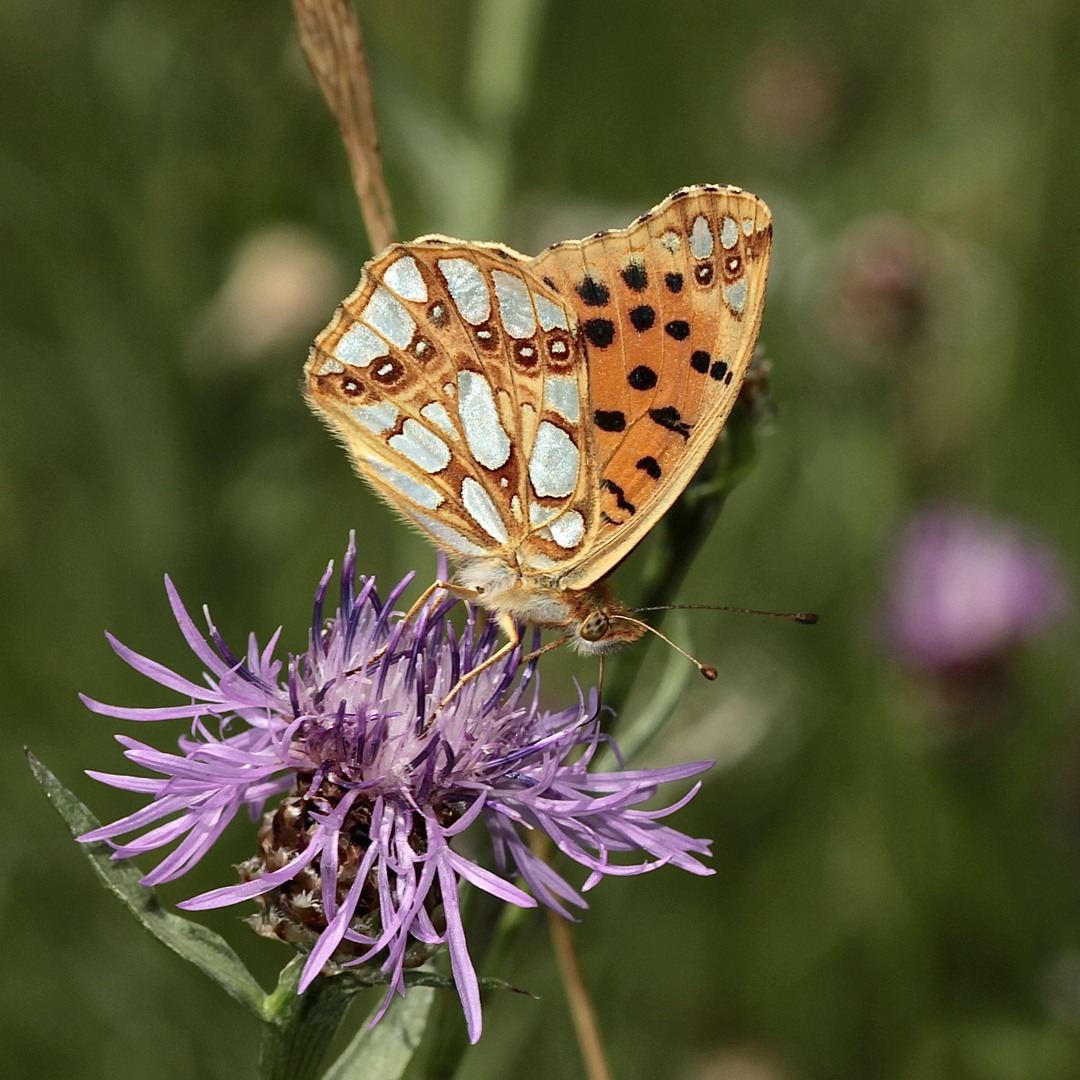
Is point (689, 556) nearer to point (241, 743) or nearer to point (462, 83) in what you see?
point (241, 743)

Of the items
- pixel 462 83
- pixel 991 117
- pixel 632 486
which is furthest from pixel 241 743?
pixel 462 83

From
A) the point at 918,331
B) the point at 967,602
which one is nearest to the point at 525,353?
the point at 967,602

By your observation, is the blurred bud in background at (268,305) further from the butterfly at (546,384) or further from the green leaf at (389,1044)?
the green leaf at (389,1044)

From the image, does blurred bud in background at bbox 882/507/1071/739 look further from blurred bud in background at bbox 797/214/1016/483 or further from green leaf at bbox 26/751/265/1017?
green leaf at bbox 26/751/265/1017

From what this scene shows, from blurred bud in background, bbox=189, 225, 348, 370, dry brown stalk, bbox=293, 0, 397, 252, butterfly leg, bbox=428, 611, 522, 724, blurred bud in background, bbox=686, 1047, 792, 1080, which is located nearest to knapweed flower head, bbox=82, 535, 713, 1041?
butterfly leg, bbox=428, 611, 522, 724

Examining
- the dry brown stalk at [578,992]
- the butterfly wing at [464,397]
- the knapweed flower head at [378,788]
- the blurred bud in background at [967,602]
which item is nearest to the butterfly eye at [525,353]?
the butterfly wing at [464,397]

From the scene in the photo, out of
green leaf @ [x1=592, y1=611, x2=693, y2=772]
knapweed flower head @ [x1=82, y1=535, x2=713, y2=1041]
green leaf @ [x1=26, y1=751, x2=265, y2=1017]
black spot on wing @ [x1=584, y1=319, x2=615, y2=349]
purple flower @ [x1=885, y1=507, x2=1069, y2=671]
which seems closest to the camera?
green leaf @ [x1=26, y1=751, x2=265, y2=1017]
